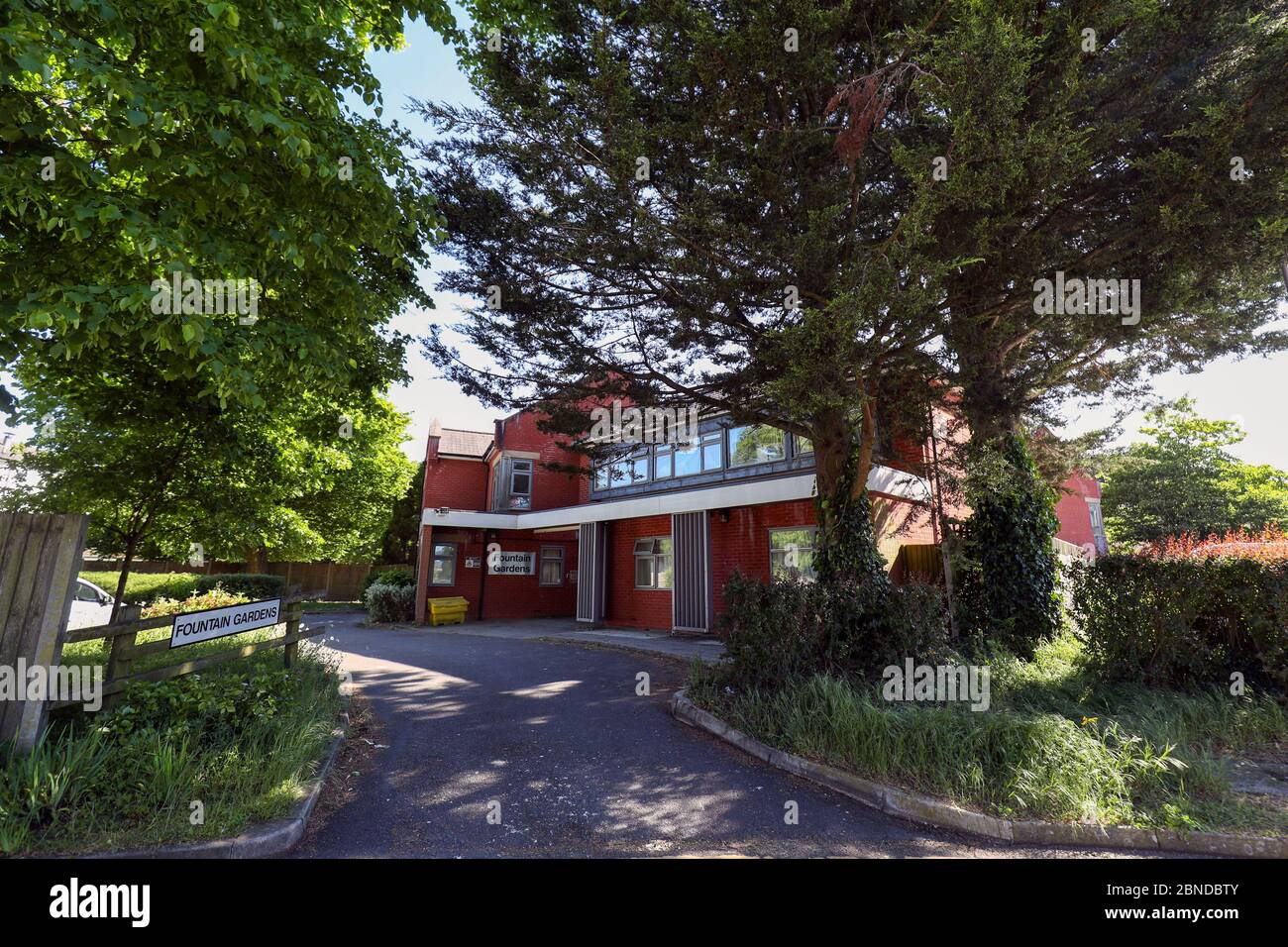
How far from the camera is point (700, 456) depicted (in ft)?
53.0

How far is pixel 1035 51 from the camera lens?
21.0 ft

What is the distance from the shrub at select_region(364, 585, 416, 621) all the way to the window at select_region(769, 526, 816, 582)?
41.6 ft

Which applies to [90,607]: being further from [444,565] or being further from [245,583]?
[444,565]

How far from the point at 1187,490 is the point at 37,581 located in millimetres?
32612

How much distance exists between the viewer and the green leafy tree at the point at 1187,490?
23.1 meters

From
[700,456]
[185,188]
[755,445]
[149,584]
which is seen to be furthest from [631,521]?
[149,584]

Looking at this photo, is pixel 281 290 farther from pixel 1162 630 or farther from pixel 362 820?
pixel 1162 630

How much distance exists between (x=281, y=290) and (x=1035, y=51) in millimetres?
8232

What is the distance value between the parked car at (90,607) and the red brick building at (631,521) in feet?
25.0

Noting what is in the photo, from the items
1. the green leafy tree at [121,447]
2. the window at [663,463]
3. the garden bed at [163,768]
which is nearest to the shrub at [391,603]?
the window at [663,463]
